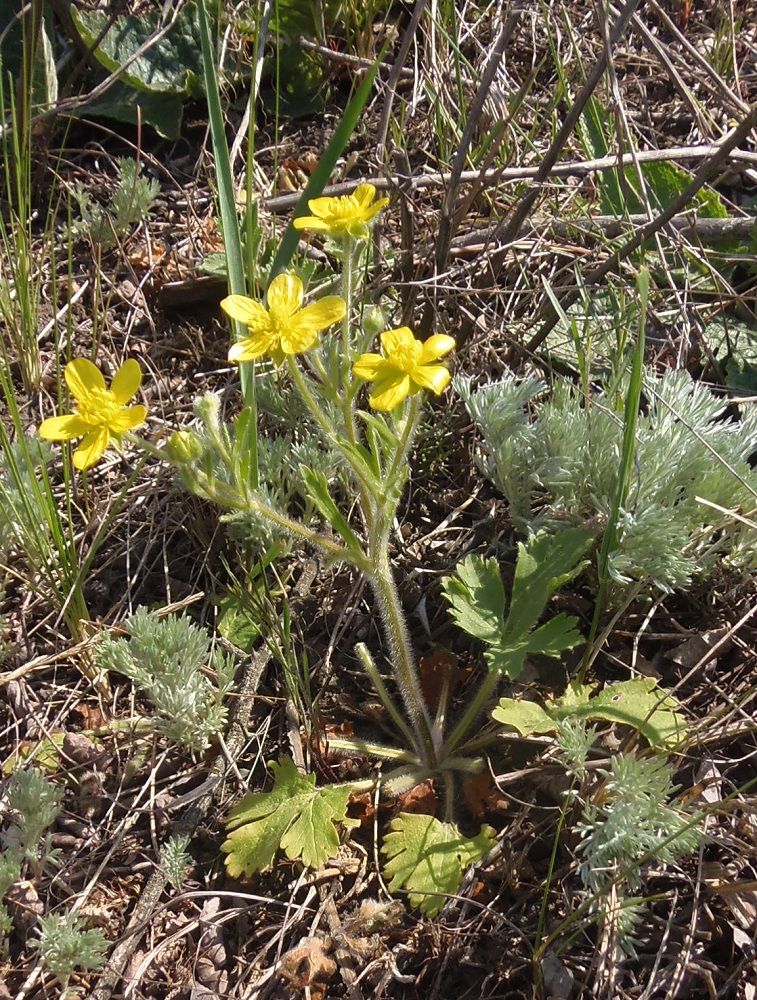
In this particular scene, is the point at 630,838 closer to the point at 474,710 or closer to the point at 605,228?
the point at 474,710

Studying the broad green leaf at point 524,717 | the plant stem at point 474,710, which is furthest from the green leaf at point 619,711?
the plant stem at point 474,710

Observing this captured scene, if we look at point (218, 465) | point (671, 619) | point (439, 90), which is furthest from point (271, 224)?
point (671, 619)

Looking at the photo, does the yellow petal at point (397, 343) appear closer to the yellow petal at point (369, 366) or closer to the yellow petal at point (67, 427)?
the yellow petal at point (369, 366)

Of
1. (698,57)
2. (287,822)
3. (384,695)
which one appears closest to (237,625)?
(384,695)

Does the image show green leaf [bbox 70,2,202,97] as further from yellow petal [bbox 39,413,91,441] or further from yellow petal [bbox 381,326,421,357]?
yellow petal [bbox 381,326,421,357]

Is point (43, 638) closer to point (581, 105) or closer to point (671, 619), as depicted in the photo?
point (671, 619)
